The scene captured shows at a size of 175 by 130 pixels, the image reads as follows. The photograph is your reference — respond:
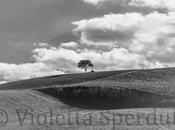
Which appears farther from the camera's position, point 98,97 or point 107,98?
point 98,97

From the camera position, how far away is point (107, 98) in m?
56.3

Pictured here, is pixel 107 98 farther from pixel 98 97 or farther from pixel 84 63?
pixel 84 63

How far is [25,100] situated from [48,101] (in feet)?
10.5

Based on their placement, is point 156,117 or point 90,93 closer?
point 156,117

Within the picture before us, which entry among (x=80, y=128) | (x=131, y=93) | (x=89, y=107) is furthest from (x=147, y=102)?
(x=80, y=128)

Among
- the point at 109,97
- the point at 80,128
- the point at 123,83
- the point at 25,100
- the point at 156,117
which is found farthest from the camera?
the point at 123,83

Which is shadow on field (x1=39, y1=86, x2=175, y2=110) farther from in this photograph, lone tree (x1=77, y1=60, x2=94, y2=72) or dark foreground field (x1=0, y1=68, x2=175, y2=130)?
lone tree (x1=77, y1=60, x2=94, y2=72)

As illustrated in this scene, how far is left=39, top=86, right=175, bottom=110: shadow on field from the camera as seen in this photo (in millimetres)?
52875

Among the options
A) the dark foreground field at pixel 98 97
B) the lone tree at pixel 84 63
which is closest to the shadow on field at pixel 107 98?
the dark foreground field at pixel 98 97

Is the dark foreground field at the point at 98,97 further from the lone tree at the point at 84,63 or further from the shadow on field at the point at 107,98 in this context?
the lone tree at the point at 84,63

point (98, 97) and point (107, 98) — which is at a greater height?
point (98, 97)

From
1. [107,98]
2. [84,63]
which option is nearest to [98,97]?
[107,98]

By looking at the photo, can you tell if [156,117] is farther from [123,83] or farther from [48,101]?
[123,83]

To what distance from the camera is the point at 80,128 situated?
2672 centimetres
